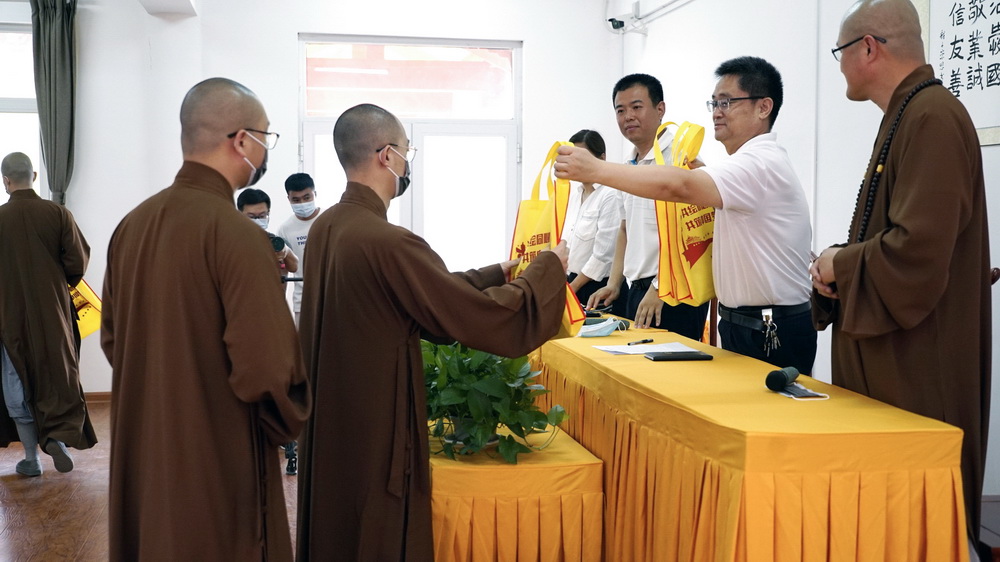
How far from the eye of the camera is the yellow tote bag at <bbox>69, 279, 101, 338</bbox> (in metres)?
4.71

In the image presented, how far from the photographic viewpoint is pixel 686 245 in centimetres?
267

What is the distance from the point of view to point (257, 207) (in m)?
4.18

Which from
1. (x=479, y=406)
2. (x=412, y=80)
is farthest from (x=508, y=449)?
(x=412, y=80)

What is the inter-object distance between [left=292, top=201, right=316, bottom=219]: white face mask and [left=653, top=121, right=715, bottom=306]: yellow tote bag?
2.27 meters

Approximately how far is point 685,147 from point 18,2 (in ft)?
17.5

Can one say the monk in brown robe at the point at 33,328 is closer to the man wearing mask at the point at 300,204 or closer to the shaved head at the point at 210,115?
the man wearing mask at the point at 300,204

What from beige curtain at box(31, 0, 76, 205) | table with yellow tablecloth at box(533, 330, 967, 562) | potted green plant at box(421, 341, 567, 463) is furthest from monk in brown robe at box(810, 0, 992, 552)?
beige curtain at box(31, 0, 76, 205)

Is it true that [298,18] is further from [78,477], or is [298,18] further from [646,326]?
[646,326]

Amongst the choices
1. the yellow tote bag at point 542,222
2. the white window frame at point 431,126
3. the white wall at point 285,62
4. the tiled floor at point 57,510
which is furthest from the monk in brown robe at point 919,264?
the white window frame at point 431,126

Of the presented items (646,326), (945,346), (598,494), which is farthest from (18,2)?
(945,346)

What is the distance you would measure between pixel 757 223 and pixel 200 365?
1508 millimetres

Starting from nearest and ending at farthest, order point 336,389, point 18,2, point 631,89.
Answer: point 336,389 → point 631,89 → point 18,2

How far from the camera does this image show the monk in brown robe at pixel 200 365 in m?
1.67

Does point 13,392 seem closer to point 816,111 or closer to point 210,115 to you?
point 210,115
